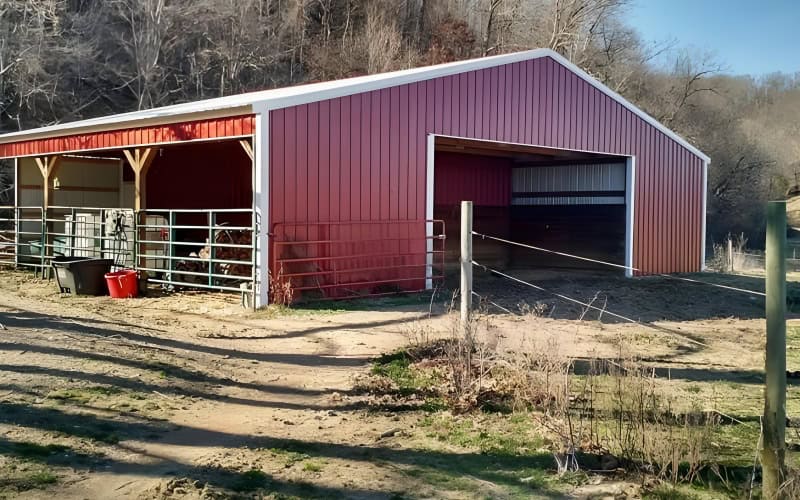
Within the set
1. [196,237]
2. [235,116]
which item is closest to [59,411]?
[235,116]

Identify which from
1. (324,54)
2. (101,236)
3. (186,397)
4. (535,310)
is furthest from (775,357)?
(324,54)

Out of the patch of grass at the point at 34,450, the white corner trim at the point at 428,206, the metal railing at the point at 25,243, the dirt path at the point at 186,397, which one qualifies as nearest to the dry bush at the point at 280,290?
the dirt path at the point at 186,397

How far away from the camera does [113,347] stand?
784 cm

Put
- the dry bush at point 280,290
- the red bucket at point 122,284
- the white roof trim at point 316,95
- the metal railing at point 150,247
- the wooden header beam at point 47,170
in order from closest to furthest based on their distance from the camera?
the dry bush at point 280,290 → the white roof trim at point 316,95 → the red bucket at point 122,284 → the metal railing at point 150,247 → the wooden header beam at point 47,170

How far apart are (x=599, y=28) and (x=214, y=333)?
38.7m

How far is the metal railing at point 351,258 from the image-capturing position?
1248cm

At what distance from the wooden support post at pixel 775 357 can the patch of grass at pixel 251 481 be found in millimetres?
2904

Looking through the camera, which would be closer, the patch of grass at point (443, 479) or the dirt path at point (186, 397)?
the patch of grass at point (443, 479)

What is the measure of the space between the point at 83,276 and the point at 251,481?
34.1 feet

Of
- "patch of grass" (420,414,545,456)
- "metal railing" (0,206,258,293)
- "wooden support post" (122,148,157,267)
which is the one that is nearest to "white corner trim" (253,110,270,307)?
"metal railing" (0,206,258,293)

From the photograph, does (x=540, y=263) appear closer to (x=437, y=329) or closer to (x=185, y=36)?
(x=437, y=329)

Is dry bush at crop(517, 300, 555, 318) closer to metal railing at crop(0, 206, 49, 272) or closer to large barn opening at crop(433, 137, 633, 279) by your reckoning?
large barn opening at crop(433, 137, 633, 279)

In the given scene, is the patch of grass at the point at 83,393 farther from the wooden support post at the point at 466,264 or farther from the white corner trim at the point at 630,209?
the white corner trim at the point at 630,209

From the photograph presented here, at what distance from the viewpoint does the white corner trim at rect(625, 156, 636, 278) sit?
1958 cm
